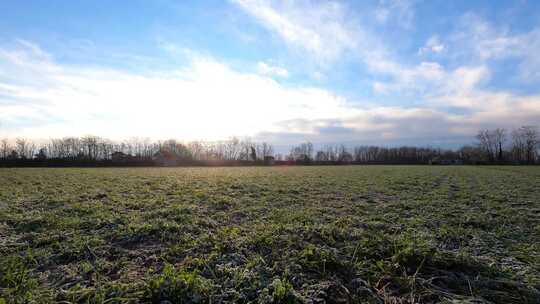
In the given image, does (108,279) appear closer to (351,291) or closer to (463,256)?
(351,291)

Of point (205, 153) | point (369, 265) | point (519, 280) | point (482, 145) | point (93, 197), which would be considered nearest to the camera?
point (519, 280)

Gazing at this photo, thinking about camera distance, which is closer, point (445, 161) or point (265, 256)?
point (265, 256)

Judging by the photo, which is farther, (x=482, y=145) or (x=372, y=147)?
(x=372, y=147)

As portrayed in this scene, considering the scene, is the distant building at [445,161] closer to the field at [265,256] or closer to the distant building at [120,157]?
the field at [265,256]

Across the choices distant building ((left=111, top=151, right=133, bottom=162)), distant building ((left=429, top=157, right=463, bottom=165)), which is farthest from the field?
distant building ((left=429, top=157, right=463, bottom=165))

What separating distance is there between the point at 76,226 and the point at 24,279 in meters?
2.76

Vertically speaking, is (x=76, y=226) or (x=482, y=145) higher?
(x=482, y=145)

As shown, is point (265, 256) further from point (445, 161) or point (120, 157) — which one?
point (445, 161)

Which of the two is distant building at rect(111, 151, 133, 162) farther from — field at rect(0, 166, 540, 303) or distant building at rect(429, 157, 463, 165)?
distant building at rect(429, 157, 463, 165)

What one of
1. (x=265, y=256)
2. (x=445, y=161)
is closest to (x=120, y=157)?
(x=265, y=256)

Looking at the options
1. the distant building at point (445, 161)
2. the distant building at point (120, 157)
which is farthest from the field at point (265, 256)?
the distant building at point (445, 161)

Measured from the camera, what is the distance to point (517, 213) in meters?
8.15

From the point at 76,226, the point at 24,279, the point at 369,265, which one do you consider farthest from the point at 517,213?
the point at 76,226

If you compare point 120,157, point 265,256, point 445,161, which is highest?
point 120,157
